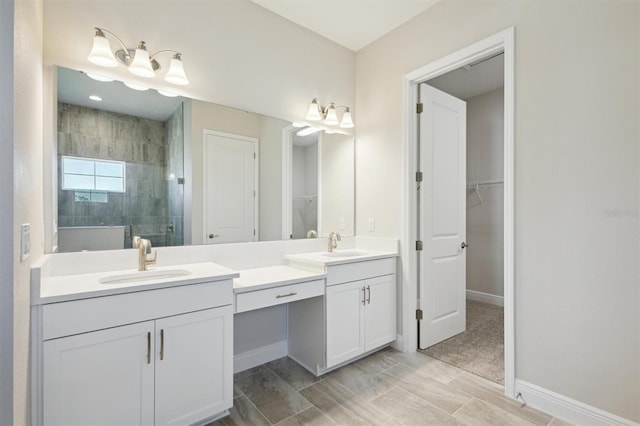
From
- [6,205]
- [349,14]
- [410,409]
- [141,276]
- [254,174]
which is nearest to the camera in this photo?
[6,205]

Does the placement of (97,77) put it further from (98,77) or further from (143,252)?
(143,252)

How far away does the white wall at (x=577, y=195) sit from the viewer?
1.56m

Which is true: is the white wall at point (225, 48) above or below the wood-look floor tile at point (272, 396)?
above

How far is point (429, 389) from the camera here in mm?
2074

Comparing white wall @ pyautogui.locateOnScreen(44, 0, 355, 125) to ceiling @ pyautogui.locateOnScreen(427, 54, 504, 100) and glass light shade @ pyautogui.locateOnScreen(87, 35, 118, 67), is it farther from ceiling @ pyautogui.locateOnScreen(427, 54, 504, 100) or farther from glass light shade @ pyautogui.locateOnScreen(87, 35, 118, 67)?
ceiling @ pyautogui.locateOnScreen(427, 54, 504, 100)

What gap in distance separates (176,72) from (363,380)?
2368mm

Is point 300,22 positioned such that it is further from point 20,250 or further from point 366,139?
point 20,250

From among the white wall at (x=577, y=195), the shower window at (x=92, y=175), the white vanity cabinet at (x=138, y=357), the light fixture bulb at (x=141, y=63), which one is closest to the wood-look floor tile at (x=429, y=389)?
the white wall at (x=577, y=195)

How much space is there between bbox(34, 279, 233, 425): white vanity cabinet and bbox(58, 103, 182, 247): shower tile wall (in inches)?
23.2

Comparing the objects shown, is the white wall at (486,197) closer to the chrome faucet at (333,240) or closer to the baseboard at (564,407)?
the baseboard at (564,407)

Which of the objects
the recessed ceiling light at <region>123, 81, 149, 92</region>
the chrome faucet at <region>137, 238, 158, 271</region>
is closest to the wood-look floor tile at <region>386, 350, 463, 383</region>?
the chrome faucet at <region>137, 238, 158, 271</region>

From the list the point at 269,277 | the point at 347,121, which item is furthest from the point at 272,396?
the point at 347,121

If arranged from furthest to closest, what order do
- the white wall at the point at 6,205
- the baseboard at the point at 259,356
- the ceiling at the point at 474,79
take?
the ceiling at the point at 474,79, the baseboard at the point at 259,356, the white wall at the point at 6,205

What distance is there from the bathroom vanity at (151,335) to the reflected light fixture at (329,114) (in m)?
1.28
